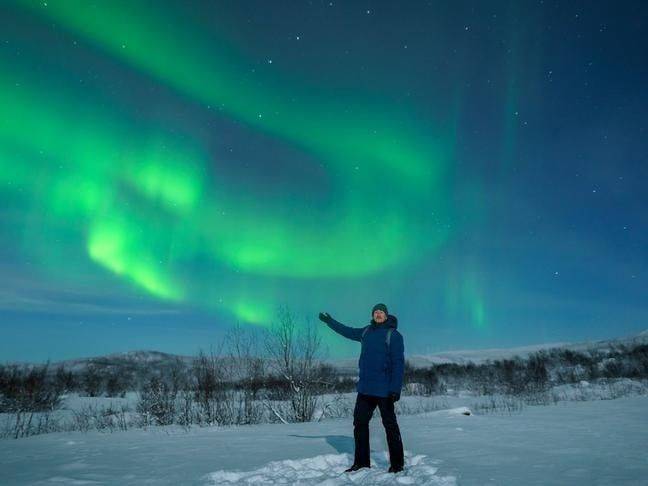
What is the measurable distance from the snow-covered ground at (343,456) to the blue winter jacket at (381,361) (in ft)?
3.25

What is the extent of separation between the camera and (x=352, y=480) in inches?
190

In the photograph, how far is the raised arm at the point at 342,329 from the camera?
238 inches

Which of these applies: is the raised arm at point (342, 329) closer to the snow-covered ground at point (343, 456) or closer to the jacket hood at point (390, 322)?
the jacket hood at point (390, 322)

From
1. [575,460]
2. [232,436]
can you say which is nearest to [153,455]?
[232,436]

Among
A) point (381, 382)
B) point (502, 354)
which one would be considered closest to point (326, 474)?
point (381, 382)

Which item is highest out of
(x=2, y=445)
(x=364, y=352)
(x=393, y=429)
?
(x=364, y=352)

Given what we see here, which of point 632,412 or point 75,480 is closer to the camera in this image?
point 75,480

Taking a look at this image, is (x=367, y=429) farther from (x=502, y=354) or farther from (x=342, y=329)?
(x=502, y=354)

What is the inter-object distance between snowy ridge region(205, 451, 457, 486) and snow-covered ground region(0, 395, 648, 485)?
0.01m

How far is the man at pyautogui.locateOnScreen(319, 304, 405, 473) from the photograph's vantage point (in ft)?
17.2

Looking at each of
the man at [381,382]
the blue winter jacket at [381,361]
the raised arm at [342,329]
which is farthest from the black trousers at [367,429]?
the raised arm at [342,329]

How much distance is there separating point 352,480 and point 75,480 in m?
3.29

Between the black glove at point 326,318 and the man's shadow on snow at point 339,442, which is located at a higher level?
the black glove at point 326,318

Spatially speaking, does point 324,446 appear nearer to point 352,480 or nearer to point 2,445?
point 352,480
